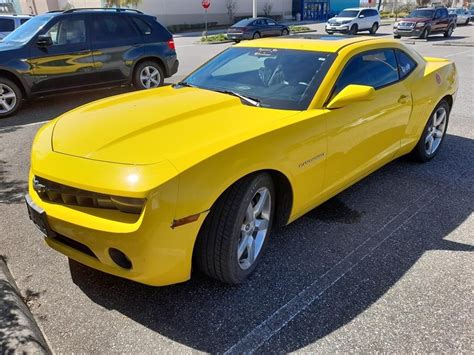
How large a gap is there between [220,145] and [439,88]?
3.38 meters

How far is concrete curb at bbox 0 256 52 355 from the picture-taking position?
7.05 ft

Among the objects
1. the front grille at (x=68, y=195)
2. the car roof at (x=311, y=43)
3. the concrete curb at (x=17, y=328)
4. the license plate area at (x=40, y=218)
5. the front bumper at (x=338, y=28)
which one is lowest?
the front bumper at (x=338, y=28)

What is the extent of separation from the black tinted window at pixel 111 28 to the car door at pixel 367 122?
5803 millimetres

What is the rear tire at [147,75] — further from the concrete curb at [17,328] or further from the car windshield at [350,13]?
the car windshield at [350,13]

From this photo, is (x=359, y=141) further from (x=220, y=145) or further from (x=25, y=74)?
(x=25, y=74)

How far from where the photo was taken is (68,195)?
2.36 m

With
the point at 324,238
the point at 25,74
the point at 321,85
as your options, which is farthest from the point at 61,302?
the point at 25,74

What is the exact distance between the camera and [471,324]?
2.42m

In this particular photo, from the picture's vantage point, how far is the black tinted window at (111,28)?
25.6ft

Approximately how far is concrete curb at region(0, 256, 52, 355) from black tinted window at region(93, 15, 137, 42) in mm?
6310

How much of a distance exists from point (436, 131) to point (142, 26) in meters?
6.22

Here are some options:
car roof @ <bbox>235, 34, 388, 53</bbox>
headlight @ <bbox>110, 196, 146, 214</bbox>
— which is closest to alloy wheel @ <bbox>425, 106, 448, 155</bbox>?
car roof @ <bbox>235, 34, 388, 53</bbox>

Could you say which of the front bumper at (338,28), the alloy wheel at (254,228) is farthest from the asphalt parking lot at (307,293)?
the front bumper at (338,28)

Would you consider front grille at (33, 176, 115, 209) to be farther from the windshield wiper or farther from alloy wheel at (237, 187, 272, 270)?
the windshield wiper
